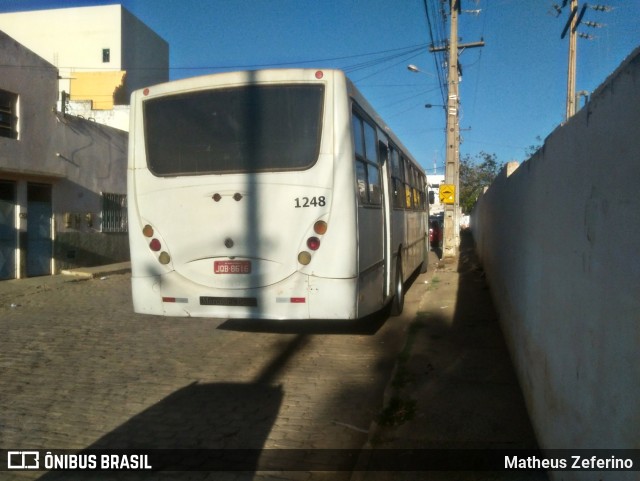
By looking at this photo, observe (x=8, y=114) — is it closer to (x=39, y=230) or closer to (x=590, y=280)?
(x=39, y=230)

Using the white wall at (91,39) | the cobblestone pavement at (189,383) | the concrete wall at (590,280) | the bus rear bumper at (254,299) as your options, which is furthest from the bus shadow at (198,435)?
the white wall at (91,39)

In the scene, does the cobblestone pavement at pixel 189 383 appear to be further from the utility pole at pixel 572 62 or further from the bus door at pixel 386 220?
the utility pole at pixel 572 62

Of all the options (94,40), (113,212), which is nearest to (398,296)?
(113,212)

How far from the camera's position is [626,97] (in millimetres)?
2410

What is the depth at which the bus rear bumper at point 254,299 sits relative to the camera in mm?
6238

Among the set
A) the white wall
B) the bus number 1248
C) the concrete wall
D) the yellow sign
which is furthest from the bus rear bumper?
the white wall

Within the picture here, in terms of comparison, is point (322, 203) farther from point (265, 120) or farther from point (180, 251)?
point (180, 251)

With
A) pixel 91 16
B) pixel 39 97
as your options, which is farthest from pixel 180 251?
pixel 91 16

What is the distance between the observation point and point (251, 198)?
253 inches

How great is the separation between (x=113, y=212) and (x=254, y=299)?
44.9 feet

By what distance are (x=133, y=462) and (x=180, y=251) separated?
114 inches

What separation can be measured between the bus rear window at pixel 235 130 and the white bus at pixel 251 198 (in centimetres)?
1

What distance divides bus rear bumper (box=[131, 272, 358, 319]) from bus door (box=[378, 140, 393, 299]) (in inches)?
78.8

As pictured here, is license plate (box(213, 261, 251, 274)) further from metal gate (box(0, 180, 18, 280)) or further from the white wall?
the white wall
